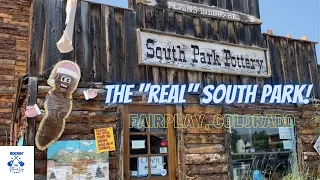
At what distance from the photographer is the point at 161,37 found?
6.81 metres

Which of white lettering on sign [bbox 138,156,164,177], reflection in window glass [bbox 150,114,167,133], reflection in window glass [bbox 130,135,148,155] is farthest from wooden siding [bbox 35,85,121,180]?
reflection in window glass [bbox 150,114,167,133]

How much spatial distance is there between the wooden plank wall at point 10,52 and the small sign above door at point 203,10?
3.36 metres

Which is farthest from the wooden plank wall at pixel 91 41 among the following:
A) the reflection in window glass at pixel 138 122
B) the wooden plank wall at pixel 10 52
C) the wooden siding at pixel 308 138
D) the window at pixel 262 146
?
the wooden siding at pixel 308 138

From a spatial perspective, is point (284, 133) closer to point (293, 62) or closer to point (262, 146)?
point (262, 146)

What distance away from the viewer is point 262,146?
7516 millimetres

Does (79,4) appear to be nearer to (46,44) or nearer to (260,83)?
(46,44)

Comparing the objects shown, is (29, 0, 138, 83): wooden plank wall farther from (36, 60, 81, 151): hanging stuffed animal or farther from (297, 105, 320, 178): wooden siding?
(297, 105, 320, 178): wooden siding

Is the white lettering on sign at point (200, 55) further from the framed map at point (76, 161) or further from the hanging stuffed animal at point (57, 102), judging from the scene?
the framed map at point (76, 161)

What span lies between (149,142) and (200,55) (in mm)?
2137

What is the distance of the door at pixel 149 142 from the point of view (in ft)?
20.1

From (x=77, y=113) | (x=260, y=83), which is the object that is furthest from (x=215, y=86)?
(x=77, y=113)

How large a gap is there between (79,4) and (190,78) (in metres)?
2.56

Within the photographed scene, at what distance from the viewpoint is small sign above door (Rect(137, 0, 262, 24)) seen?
706 cm

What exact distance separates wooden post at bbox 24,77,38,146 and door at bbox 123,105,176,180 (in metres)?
1.53
